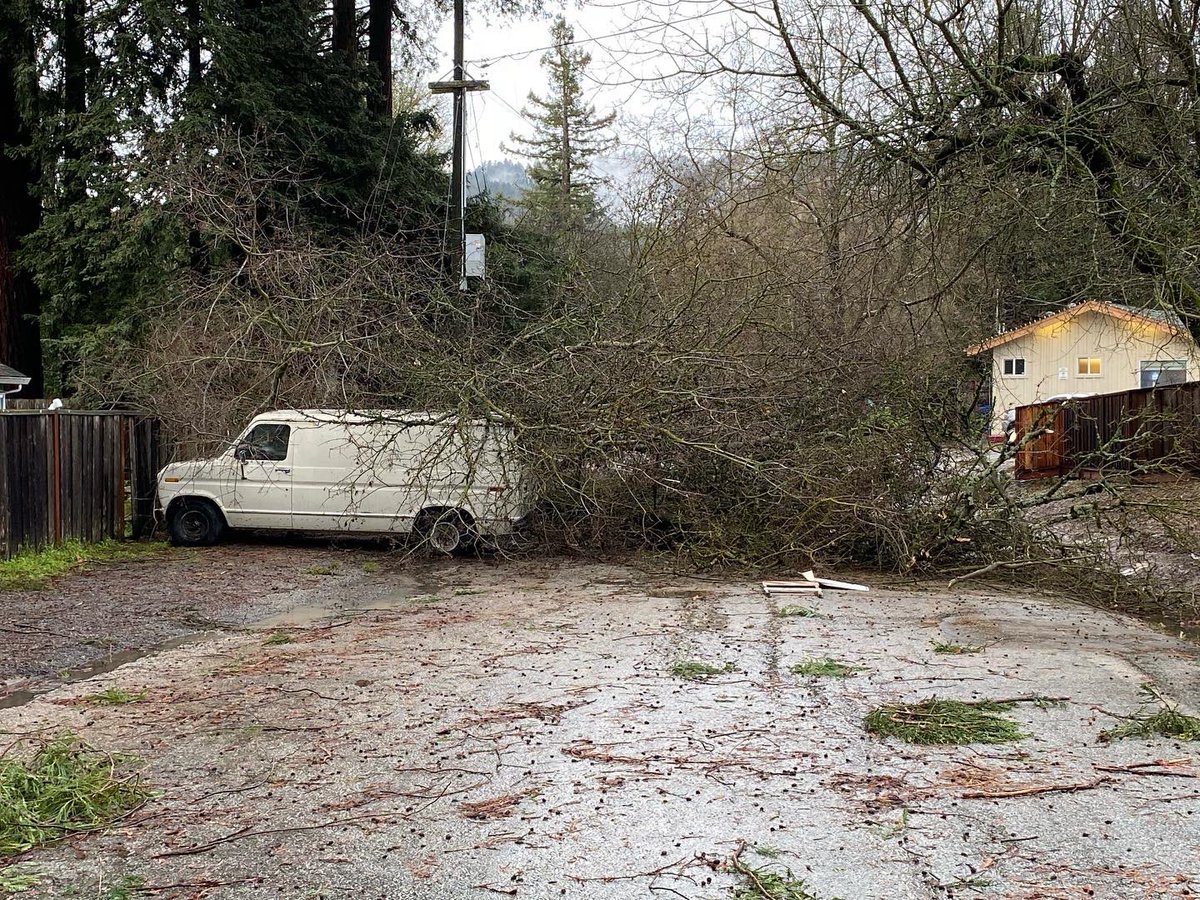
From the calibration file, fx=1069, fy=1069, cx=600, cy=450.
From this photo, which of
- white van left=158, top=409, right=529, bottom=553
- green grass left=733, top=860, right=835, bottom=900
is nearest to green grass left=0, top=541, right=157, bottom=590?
white van left=158, top=409, right=529, bottom=553

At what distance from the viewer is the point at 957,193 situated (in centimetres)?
953

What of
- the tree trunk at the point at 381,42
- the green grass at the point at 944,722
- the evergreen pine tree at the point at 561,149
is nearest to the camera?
the green grass at the point at 944,722

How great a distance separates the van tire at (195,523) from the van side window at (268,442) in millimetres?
1025

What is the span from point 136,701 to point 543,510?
289 inches

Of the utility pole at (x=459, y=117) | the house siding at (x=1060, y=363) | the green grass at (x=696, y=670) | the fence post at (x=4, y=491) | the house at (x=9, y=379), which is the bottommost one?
the green grass at (x=696, y=670)

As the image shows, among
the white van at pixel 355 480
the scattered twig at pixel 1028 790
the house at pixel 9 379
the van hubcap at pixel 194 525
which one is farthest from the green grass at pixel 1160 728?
the house at pixel 9 379

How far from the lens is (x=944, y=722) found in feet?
19.6

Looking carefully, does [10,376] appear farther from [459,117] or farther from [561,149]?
[561,149]

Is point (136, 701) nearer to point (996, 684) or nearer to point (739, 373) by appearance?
point (996, 684)

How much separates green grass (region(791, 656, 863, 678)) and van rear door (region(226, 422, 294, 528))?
8301 millimetres

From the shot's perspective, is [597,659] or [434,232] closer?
[597,659]

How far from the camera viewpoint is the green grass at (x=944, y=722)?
18.9 feet

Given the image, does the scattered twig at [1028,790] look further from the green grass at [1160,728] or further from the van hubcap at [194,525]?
the van hubcap at [194,525]

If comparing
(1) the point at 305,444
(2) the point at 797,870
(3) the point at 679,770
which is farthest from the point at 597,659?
(1) the point at 305,444
